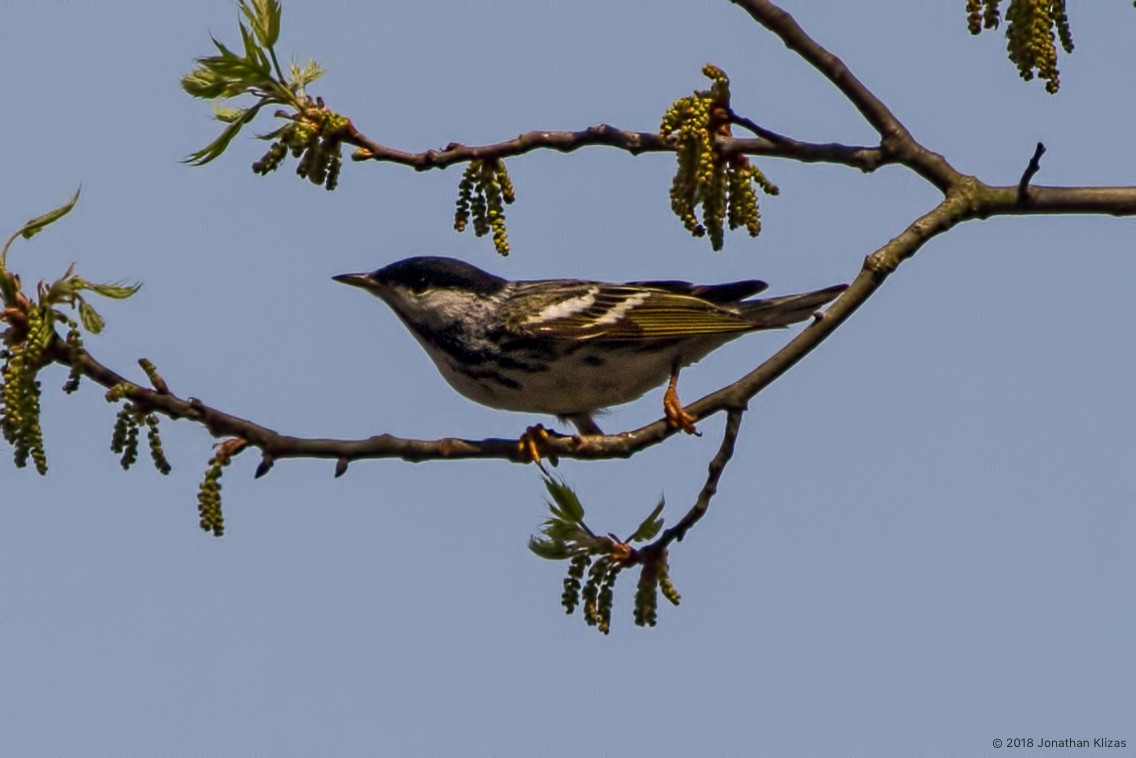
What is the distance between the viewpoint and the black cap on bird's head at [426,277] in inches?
271

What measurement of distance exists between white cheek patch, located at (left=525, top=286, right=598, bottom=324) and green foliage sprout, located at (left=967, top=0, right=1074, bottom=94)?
3020 millimetres

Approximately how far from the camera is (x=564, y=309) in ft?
21.9

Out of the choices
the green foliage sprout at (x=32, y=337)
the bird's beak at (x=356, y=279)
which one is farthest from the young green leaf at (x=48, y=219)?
the bird's beak at (x=356, y=279)

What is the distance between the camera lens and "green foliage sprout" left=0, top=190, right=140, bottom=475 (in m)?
3.52

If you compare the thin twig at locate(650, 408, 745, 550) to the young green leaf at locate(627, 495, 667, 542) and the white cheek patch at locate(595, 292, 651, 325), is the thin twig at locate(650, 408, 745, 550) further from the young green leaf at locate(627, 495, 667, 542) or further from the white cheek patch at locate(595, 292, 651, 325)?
the white cheek patch at locate(595, 292, 651, 325)

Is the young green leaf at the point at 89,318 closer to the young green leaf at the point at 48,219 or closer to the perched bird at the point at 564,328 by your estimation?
the young green leaf at the point at 48,219

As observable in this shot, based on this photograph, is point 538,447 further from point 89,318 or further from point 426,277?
point 426,277

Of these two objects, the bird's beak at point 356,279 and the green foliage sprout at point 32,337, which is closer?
the green foliage sprout at point 32,337

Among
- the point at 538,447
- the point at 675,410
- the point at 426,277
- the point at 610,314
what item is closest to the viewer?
the point at 538,447

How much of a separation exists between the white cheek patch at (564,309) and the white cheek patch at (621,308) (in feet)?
0.37

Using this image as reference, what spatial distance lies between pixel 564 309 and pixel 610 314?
0.21 meters

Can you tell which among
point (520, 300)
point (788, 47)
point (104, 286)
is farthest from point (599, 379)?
point (104, 286)

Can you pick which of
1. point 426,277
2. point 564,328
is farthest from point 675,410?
point 426,277

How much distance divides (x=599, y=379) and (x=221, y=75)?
2.47 metres
